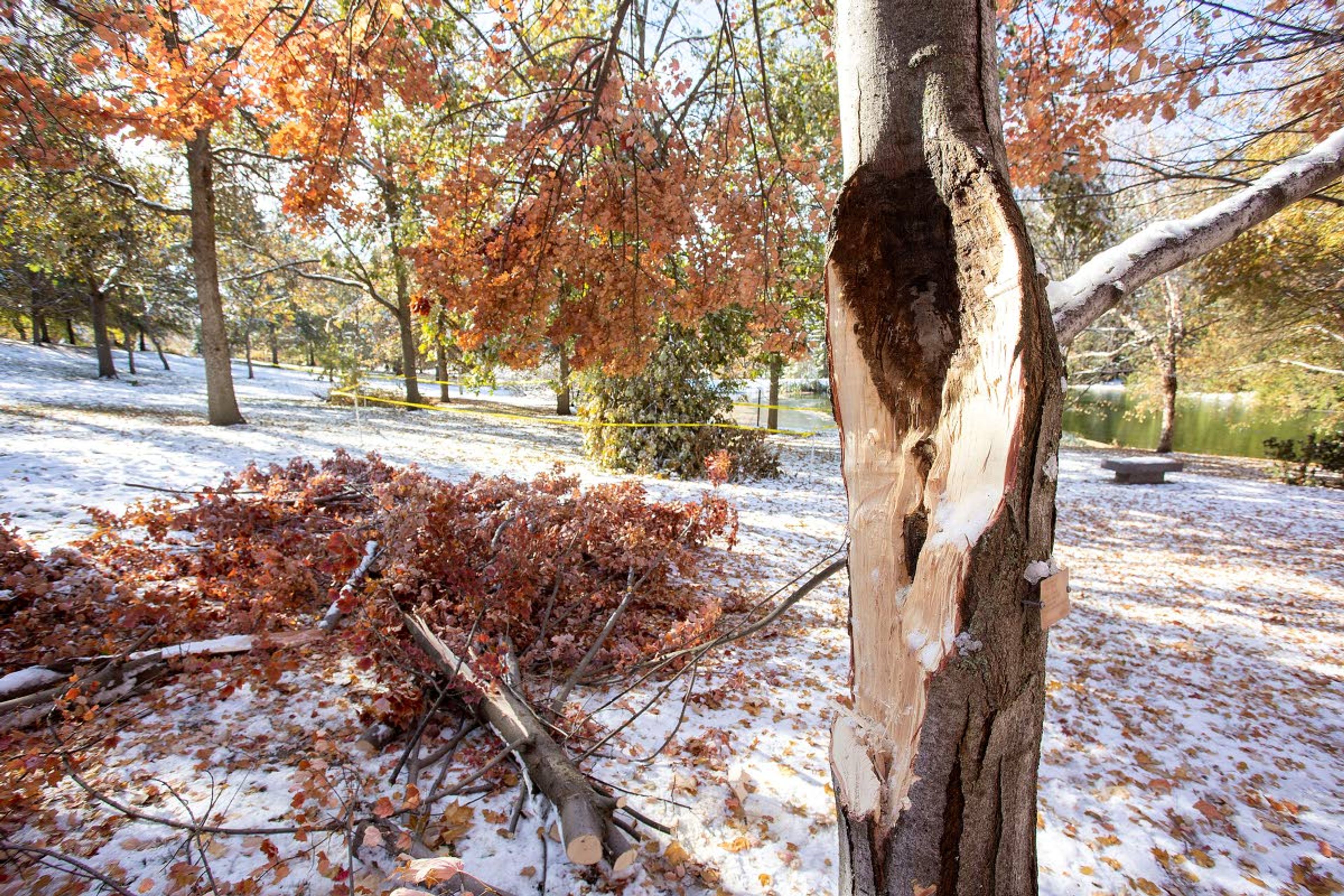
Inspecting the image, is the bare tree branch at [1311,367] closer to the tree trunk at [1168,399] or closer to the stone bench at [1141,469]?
the tree trunk at [1168,399]

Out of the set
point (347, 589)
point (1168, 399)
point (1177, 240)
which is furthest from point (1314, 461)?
point (347, 589)

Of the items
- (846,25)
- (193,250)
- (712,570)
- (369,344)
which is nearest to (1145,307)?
(712,570)

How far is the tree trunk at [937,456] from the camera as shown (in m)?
1.03

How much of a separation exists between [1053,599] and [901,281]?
2.39 ft

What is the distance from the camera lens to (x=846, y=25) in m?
1.31

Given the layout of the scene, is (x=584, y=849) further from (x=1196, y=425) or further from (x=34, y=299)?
(x=1196, y=425)

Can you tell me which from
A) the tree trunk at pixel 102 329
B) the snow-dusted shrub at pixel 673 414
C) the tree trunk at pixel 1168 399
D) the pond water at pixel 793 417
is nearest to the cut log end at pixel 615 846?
the snow-dusted shrub at pixel 673 414

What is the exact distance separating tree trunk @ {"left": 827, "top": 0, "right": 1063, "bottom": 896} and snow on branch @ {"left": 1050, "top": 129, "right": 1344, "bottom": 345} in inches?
11.3

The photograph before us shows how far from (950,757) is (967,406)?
0.71 meters

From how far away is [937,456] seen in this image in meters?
1.09

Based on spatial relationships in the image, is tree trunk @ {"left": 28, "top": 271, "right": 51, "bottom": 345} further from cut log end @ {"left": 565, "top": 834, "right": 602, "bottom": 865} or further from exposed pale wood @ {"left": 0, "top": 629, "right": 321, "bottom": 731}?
cut log end @ {"left": 565, "top": 834, "right": 602, "bottom": 865}

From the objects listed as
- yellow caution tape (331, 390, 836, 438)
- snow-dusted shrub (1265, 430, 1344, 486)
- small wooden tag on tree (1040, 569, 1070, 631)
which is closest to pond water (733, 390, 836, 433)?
yellow caution tape (331, 390, 836, 438)

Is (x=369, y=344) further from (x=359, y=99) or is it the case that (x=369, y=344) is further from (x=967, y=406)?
(x=967, y=406)

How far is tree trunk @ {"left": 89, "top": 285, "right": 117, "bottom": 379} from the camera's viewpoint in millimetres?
16047
